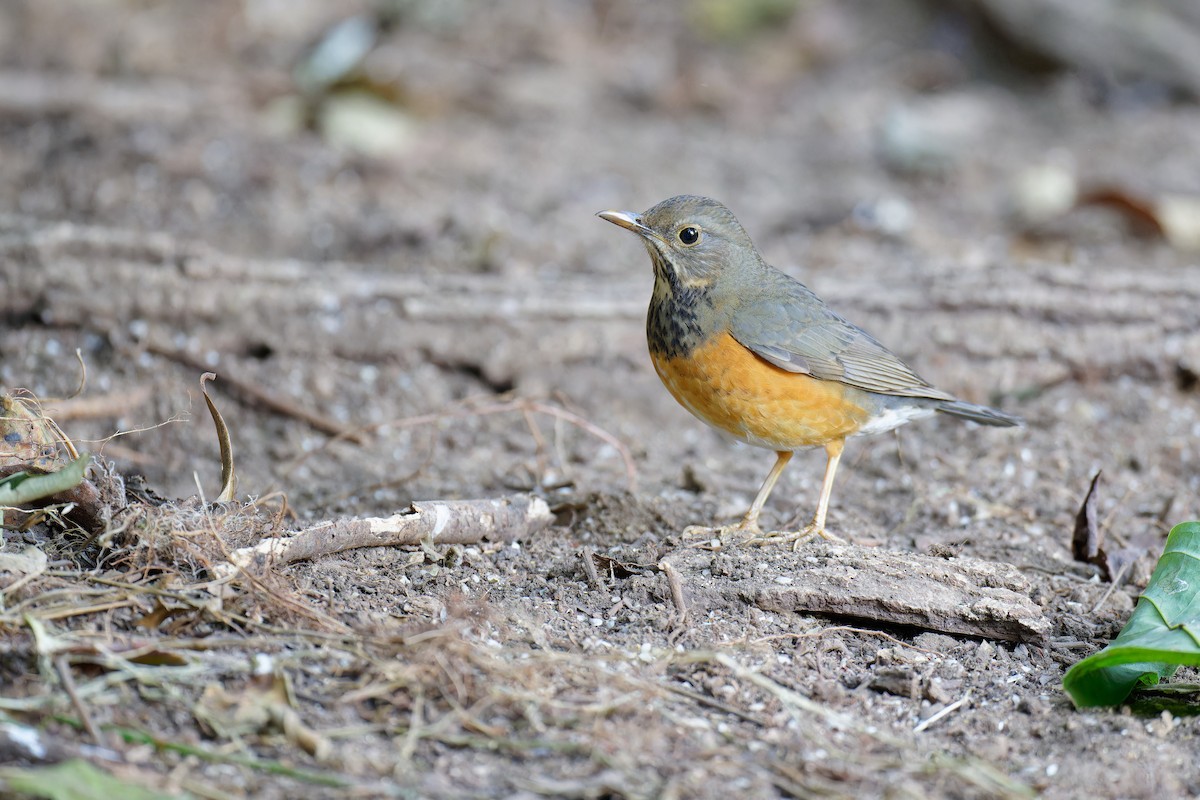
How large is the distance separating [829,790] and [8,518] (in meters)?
2.73

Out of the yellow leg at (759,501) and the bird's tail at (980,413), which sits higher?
the bird's tail at (980,413)

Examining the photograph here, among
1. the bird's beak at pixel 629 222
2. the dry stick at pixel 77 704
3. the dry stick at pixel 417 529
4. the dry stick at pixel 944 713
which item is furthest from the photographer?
the bird's beak at pixel 629 222

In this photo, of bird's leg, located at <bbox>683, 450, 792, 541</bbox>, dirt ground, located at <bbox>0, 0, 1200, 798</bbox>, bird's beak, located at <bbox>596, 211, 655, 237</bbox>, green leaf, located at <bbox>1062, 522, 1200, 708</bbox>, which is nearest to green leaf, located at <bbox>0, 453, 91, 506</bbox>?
dirt ground, located at <bbox>0, 0, 1200, 798</bbox>

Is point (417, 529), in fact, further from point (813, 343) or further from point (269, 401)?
point (269, 401)

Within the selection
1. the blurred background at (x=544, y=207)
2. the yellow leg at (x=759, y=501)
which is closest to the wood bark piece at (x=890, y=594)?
the yellow leg at (x=759, y=501)

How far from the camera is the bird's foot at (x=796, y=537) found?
4957mm

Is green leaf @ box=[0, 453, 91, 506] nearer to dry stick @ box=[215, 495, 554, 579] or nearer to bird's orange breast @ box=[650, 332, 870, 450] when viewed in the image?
dry stick @ box=[215, 495, 554, 579]

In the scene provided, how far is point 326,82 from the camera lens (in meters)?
9.71

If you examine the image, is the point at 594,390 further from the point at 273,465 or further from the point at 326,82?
the point at 326,82

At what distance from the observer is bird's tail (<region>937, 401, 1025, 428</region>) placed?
573 centimetres

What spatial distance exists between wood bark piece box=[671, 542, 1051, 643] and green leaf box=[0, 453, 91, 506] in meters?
2.09

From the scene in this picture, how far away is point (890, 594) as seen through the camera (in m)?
4.37

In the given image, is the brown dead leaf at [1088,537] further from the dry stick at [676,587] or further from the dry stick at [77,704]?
the dry stick at [77,704]

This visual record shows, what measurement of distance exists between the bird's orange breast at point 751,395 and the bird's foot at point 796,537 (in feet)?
1.40
